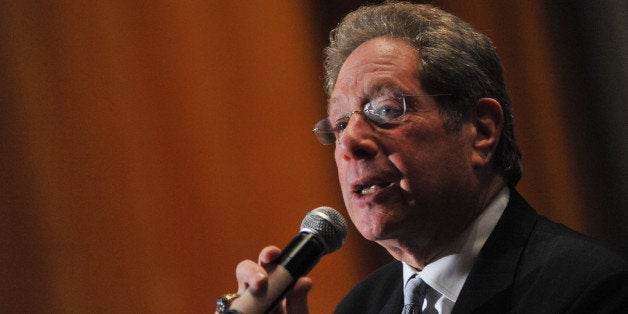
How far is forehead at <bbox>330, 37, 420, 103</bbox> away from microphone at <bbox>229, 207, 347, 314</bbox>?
451mm

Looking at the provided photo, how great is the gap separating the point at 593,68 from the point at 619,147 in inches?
13.8

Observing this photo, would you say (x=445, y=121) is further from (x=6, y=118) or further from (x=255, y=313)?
(x=6, y=118)

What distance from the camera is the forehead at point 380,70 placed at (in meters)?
1.74

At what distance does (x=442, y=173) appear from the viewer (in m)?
1.69

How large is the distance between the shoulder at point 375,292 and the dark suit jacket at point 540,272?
1.48ft

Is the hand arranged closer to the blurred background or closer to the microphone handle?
the microphone handle

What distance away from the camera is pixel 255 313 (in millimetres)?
1213

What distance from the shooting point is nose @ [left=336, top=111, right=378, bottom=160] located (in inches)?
65.6

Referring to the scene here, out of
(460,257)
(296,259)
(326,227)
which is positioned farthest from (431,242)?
(296,259)

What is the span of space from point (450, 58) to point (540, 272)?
0.58 m

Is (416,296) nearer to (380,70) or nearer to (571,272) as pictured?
(571,272)

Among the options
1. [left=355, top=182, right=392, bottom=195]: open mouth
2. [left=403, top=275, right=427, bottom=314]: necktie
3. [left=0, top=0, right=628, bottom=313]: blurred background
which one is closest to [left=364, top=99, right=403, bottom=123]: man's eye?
[left=355, top=182, right=392, bottom=195]: open mouth

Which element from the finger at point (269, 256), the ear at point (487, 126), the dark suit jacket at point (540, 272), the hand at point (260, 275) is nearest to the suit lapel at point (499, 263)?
the dark suit jacket at point (540, 272)

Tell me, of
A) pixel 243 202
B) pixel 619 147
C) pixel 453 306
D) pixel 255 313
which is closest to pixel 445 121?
pixel 453 306
